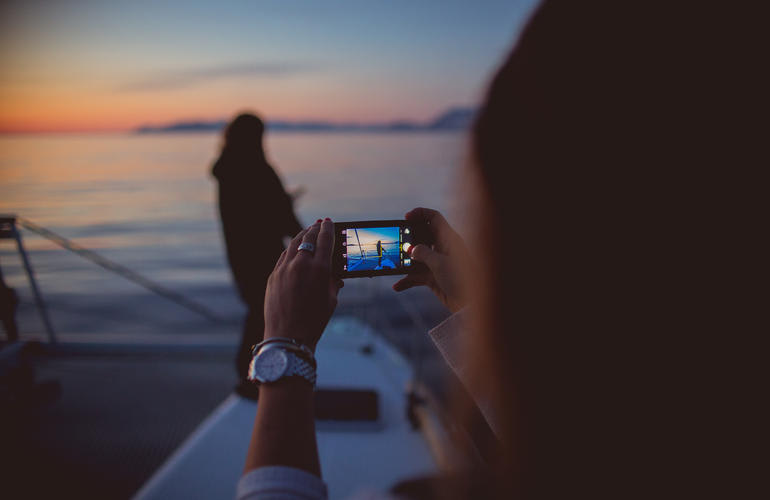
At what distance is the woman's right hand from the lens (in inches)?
24.6

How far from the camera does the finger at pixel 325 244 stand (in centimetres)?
52

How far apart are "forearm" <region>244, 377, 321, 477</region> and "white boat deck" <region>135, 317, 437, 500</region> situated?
34.9 inches

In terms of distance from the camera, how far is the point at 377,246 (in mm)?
706

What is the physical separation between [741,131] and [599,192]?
0.10 m

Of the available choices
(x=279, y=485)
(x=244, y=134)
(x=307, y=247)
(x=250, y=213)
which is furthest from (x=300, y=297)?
(x=244, y=134)

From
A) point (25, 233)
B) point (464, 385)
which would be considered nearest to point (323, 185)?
point (25, 233)

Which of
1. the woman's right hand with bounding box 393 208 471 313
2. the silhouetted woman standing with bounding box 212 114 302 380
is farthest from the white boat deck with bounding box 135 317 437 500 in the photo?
the woman's right hand with bounding box 393 208 471 313

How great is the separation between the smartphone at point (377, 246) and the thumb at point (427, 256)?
3 cm

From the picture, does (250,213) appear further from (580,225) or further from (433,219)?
(580,225)

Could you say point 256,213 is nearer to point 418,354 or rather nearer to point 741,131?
point 418,354

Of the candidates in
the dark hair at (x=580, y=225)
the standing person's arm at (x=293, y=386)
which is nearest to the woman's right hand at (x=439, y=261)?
the standing person's arm at (x=293, y=386)

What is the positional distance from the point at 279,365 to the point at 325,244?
173mm

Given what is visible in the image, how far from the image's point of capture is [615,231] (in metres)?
0.28

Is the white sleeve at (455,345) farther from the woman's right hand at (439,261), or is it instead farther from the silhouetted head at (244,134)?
the silhouetted head at (244,134)
